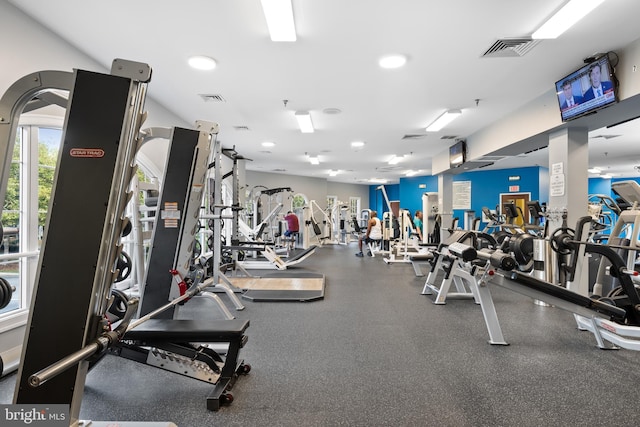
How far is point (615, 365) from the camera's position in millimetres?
2420

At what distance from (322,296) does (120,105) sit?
3498mm

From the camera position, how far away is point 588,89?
3.30 metres

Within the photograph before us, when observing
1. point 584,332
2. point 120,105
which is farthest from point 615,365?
point 120,105

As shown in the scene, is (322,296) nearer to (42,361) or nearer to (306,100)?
(306,100)

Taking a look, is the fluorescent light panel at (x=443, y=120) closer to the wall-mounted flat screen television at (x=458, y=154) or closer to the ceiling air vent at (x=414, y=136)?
the ceiling air vent at (x=414, y=136)

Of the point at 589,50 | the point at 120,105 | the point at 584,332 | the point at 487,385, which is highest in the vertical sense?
the point at 589,50

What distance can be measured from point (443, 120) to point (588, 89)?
208 centimetres

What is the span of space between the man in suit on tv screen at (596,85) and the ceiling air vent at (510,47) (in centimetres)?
74

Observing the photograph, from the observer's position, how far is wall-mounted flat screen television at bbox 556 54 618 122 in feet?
10.1

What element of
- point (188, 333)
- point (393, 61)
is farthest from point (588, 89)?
point (188, 333)

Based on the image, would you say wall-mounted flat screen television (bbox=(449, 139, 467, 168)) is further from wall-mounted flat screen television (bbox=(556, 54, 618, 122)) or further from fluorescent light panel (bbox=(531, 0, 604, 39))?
fluorescent light panel (bbox=(531, 0, 604, 39))

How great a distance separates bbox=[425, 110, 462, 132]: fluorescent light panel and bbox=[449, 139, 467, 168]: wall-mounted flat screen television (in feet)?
3.75

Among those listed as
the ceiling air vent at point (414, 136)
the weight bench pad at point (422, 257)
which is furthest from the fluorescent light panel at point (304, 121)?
the weight bench pad at point (422, 257)

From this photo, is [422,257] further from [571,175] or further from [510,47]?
[510,47]
